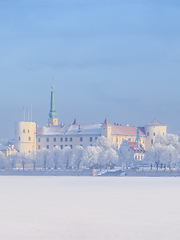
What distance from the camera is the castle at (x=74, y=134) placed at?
420 feet

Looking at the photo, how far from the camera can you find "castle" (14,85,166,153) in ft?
420

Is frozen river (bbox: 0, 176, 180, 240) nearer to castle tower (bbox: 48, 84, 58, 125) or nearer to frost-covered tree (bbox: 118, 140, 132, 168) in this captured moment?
frost-covered tree (bbox: 118, 140, 132, 168)

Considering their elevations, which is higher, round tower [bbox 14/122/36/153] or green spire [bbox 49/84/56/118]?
green spire [bbox 49/84/56/118]

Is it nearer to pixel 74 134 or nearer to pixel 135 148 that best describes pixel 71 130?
pixel 74 134

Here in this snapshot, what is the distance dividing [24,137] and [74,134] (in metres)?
12.4

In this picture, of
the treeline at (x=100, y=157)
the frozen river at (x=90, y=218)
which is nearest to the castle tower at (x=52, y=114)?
the treeline at (x=100, y=157)

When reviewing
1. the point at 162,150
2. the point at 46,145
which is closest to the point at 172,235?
the point at 162,150

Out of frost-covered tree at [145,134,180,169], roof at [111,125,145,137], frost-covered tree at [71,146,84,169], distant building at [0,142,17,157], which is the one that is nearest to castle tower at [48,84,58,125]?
roof at [111,125,145,137]

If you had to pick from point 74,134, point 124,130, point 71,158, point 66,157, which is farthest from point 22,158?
point 124,130

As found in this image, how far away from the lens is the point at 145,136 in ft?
452

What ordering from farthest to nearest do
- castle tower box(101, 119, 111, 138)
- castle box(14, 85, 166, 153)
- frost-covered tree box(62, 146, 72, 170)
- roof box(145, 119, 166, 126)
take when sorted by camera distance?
roof box(145, 119, 166, 126)
castle box(14, 85, 166, 153)
castle tower box(101, 119, 111, 138)
frost-covered tree box(62, 146, 72, 170)

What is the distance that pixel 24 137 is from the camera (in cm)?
12862

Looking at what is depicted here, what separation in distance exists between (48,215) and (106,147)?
264ft

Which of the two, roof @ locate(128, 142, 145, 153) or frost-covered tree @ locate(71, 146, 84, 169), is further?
roof @ locate(128, 142, 145, 153)
